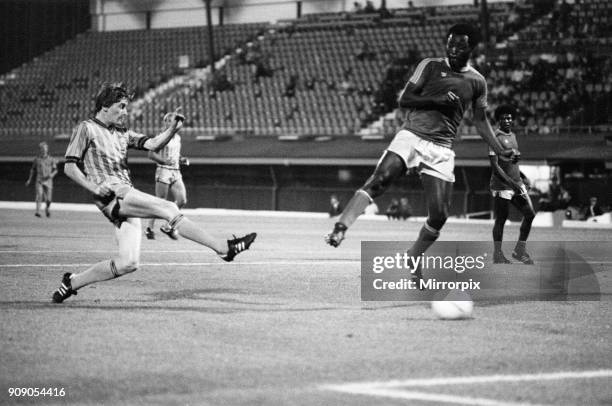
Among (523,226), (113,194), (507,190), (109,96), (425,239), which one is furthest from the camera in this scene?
(523,226)

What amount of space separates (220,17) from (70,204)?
1745 cm

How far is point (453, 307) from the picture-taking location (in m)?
9.11

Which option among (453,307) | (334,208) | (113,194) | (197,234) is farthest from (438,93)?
(334,208)

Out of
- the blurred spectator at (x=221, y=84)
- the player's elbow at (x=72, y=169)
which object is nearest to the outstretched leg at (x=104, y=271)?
the player's elbow at (x=72, y=169)

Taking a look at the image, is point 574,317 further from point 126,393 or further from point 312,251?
point 312,251

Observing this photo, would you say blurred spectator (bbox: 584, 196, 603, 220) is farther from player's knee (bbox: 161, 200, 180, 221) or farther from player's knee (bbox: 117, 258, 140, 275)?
player's knee (bbox: 117, 258, 140, 275)

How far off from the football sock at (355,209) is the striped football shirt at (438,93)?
40.4 inches

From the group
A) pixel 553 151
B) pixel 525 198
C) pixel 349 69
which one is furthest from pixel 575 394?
pixel 349 69

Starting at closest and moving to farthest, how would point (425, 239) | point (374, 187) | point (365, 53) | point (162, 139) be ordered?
point (374, 187) < point (162, 139) < point (425, 239) < point (365, 53)

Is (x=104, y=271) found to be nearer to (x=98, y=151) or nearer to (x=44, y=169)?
(x=98, y=151)

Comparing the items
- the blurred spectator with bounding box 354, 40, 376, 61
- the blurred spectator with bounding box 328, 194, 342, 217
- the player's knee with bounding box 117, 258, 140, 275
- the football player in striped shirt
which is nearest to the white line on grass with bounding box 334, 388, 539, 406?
the football player in striped shirt

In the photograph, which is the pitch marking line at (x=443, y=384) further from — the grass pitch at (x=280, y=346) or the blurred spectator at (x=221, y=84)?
the blurred spectator at (x=221, y=84)

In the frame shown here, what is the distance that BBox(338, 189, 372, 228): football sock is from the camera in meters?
9.76

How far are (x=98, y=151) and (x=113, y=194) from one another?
0.44 metres
